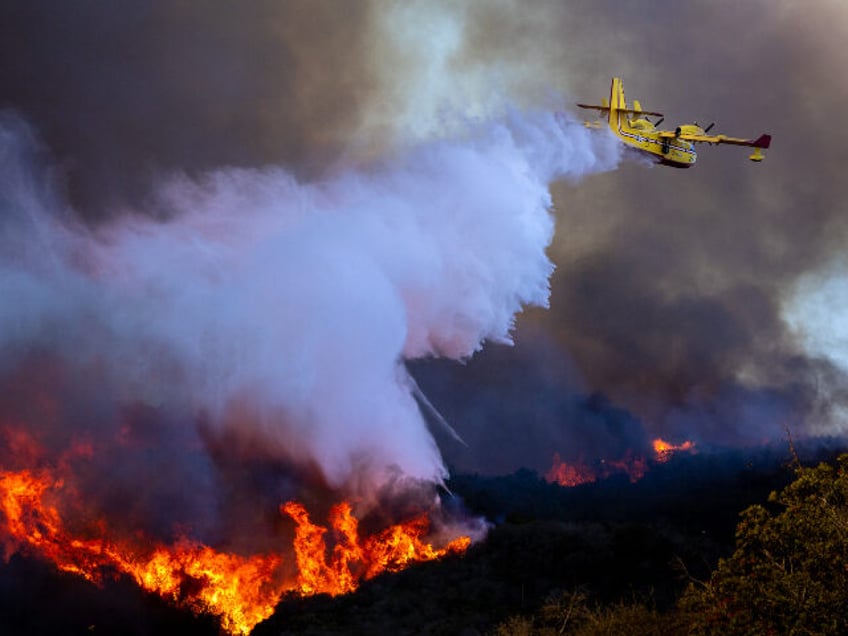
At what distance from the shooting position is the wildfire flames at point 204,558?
3019 inches

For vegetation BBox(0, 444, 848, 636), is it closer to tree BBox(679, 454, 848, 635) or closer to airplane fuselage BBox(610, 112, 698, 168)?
tree BBox(679, 454, 848, 635)

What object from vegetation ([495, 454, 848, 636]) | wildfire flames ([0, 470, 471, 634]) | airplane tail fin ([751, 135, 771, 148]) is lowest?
vegetation ([495, 454, 848, 636])

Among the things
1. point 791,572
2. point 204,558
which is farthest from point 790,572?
point 204,558

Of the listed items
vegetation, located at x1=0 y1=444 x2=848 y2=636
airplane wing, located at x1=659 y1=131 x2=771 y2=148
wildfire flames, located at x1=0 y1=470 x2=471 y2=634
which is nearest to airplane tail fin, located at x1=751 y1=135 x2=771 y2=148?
airplane wing, located at x1=659 y1=131 x2=771 y2=148

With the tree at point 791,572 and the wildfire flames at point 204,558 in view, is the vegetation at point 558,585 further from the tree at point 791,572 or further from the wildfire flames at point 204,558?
the wildfire flames at point 204,558

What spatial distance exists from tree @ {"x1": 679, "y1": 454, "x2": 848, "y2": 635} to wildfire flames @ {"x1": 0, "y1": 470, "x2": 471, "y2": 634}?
54764 millimetres

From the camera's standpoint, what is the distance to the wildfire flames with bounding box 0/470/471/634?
76688 millimetres

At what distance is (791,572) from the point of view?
28.6 m

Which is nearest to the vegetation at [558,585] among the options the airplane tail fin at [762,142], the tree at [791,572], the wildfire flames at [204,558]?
the tree at [791,572]

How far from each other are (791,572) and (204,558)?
65.7 meters

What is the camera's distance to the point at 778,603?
88.8 ft

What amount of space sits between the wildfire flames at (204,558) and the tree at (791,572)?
54.8 meters

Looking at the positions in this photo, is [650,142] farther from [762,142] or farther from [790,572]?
[790,572]

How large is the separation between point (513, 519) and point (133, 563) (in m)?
48.2
